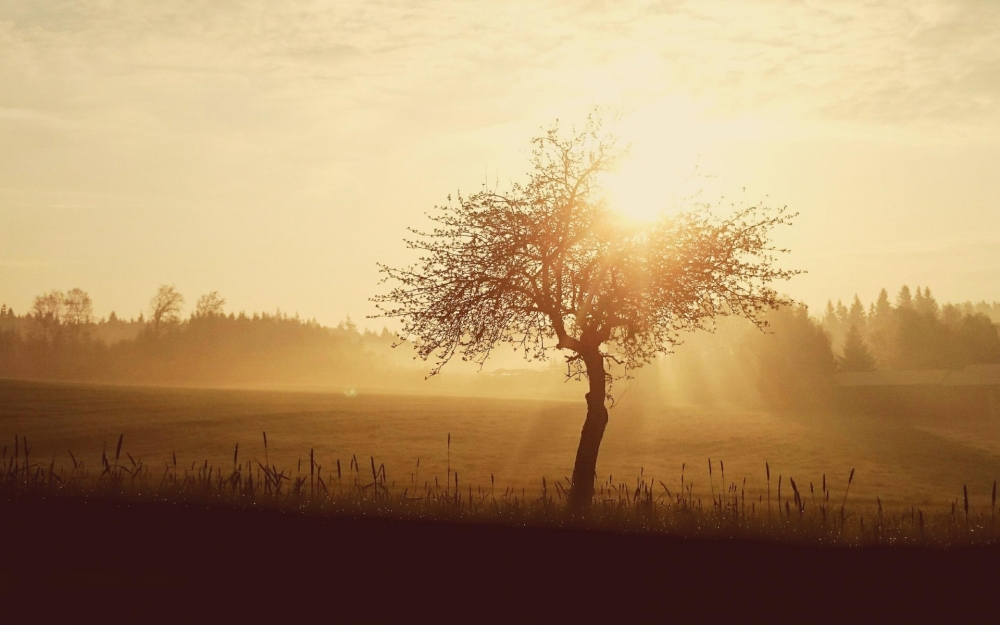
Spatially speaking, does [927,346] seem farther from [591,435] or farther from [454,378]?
[454,378]

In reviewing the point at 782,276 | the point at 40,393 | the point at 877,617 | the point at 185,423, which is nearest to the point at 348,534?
the point at 877,617

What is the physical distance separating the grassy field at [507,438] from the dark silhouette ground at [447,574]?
64.1 feet

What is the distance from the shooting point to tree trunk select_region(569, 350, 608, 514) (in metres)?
18.5

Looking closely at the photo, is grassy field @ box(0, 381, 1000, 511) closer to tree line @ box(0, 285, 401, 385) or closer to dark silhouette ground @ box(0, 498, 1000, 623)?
dark silhouette ground @ box(0, 498, 1000, 623)

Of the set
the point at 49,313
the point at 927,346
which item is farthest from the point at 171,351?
the point at 927,346

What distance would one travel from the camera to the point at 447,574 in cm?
1147

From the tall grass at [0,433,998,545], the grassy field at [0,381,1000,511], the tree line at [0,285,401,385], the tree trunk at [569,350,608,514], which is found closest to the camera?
the tall grass at [0,433,998,545]

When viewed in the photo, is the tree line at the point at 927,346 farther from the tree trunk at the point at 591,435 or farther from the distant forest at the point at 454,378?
the tree trunk at the point at 591,435

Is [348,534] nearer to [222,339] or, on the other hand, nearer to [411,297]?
[411,297]

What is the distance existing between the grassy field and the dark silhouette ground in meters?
19.5

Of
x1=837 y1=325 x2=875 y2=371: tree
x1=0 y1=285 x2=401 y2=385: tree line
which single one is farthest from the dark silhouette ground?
x1=0 y1=285 x2=401 y2=385: tree line

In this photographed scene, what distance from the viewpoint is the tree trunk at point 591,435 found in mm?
18484

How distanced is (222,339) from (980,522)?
5565 inches

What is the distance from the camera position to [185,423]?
5641 centimetres
